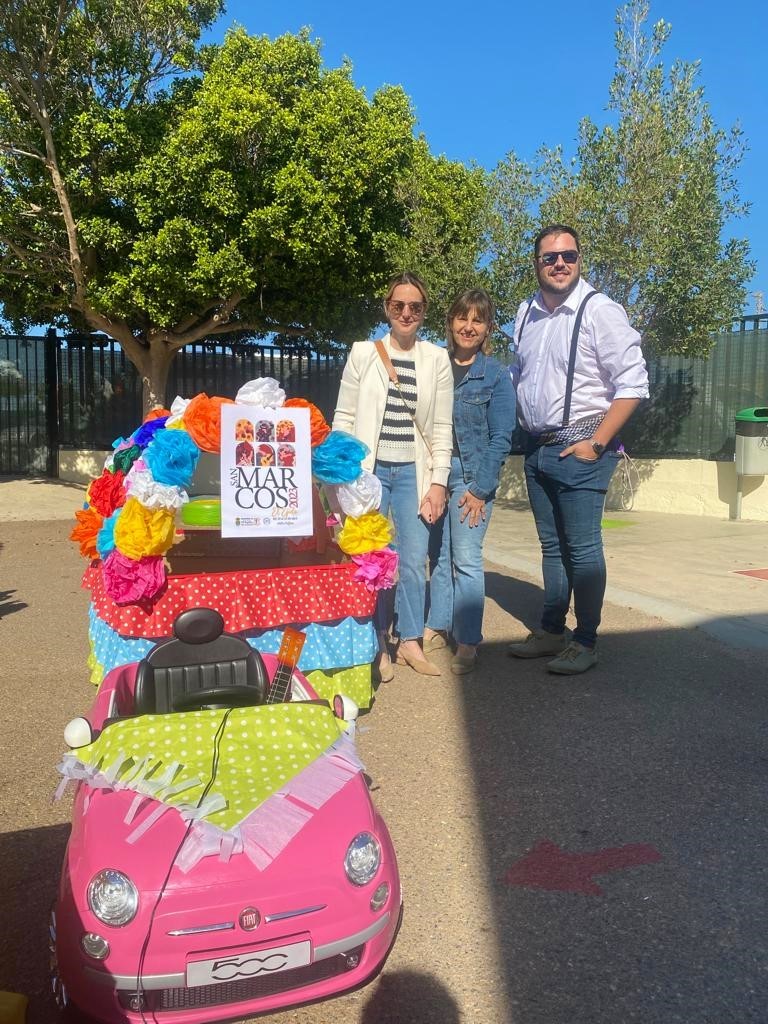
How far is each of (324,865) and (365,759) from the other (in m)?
1.56

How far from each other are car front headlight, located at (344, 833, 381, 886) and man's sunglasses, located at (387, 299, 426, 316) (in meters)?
2.96

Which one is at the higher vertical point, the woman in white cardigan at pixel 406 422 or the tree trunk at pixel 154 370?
the tree trunk at pixel 154 370

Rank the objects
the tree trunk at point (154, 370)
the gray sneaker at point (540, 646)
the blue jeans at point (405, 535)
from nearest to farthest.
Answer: the blue jeans at point (405, 535)
the gray sneaker at point (540, 646)
the tree trunk at point (154, 370)

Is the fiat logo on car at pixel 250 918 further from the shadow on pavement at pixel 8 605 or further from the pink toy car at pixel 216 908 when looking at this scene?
the shadow on pavement at pixel 8 605

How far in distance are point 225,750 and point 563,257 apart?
3.18 metres

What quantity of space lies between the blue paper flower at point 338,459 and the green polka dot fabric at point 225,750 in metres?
1.67

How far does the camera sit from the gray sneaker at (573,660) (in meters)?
4.71

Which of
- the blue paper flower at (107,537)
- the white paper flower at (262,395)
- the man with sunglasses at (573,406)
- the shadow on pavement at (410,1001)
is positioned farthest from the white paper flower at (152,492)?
the shadow on pavement at (410,1001)

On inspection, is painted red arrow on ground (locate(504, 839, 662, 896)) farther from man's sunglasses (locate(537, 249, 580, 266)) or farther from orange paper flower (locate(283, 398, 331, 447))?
man's sunglasses (locate(537, 249, 580, 266))

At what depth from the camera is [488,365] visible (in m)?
4.73

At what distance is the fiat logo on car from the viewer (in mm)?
2002

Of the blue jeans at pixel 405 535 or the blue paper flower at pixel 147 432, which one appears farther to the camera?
the blue jeans at pixel 405 535

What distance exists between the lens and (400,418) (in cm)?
459

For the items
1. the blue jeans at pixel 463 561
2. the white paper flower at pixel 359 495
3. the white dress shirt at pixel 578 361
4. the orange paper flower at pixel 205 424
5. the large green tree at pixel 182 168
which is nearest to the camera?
the orange paper flower at pixel 205 424
